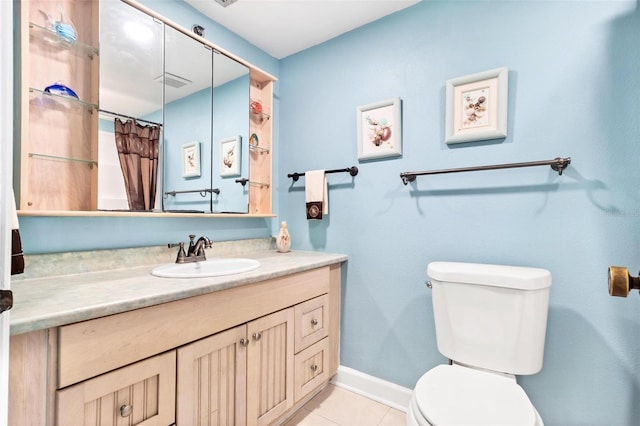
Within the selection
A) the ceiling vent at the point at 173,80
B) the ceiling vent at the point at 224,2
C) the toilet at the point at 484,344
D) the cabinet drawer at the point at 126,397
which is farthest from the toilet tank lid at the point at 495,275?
the ceiling vent at the point at 224,2

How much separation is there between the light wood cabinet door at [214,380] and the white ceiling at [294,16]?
1727 mm

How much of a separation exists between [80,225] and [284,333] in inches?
40.0

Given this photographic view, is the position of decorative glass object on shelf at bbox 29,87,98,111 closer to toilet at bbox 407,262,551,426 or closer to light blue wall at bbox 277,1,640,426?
light blue wall at bbox 277,1,640,426

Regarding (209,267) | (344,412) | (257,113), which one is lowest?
(344,412)

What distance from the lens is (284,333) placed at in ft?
4.78

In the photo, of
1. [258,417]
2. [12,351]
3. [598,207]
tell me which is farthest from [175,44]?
[598,207]

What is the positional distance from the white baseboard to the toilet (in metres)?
0.51

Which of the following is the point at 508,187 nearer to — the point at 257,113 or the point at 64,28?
the point at 257,113

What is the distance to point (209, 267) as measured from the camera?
156cm

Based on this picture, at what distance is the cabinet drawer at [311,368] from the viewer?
1.54 m

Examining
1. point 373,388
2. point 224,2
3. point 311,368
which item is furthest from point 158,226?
point 373,388

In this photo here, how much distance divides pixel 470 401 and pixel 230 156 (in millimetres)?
1695

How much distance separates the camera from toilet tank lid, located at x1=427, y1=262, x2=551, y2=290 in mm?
1179

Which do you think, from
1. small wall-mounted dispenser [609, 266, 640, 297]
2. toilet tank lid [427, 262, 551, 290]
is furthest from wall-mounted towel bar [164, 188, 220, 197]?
small wall-mounted dispenser [609, 266, 640, 297]
